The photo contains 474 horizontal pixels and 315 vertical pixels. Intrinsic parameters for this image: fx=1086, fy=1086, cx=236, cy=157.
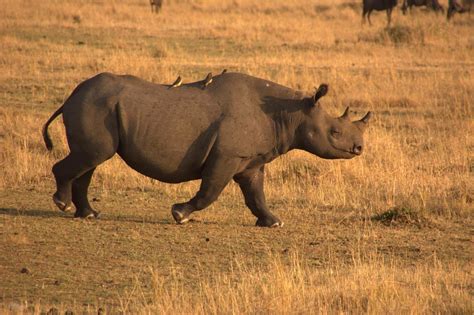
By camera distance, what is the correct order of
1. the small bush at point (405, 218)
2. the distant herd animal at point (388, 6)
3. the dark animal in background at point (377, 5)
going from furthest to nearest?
the dark animal in background at point (377, 5) < the distant herd animal at point (388, 6) < the small bush at point (405, 218)

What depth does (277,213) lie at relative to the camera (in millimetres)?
10336

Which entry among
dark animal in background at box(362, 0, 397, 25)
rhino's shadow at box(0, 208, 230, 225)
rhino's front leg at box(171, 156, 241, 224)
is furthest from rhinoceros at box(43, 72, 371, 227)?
dark animal in background at box(362, 0, 397, 25)

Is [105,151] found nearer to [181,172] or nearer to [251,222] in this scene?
[181,172]

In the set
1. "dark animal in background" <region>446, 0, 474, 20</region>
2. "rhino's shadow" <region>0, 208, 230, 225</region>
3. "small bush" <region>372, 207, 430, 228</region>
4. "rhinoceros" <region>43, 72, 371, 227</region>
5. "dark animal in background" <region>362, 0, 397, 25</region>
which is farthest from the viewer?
"dark animal in background" <region>362, 0, 397, 25</region>

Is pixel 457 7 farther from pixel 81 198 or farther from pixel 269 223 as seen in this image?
pixel 81 198

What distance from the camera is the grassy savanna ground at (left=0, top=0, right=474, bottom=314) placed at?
7109 millimetres

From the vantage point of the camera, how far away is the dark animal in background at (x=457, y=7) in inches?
1310

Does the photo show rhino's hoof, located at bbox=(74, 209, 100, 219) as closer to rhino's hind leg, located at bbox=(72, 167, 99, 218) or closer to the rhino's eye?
rhino's hind leg, located at bbox=(72, 167, 99, 218)

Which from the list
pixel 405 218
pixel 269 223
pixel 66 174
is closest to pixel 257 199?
pixel 269 223

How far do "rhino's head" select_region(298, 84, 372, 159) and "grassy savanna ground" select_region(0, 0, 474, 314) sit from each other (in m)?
0.70

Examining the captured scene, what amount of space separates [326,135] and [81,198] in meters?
2.23

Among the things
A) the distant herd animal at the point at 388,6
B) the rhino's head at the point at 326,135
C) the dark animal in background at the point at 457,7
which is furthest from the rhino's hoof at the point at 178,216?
the dark animal in background at the point at 457,7

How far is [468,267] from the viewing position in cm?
820

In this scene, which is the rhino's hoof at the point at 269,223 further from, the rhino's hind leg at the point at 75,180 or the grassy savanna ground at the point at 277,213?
the rhino's hind leg at the point at 75,180
